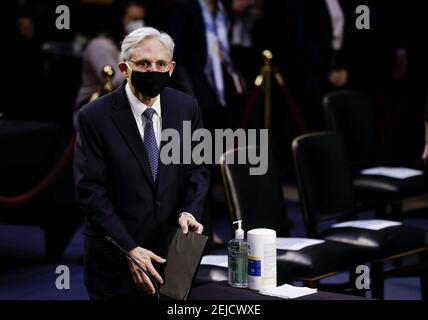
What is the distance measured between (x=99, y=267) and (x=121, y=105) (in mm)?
550

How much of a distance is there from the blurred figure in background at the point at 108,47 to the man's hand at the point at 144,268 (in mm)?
3099

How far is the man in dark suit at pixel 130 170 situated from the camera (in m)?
3.38

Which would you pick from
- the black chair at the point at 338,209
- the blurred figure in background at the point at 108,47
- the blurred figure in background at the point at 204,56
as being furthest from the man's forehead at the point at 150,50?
the blurred figure in background at the point at 108,47

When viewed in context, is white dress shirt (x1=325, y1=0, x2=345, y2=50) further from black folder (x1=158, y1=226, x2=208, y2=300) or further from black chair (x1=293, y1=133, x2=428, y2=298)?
black folder (x1=158, y1=226, x2=208, y2=300)

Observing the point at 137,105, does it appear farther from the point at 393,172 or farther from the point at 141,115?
the point at 393,172

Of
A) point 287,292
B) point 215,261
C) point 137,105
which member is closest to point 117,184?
point 137,105

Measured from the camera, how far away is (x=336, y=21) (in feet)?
23.9

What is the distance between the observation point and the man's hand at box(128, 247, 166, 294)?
10.6 ft

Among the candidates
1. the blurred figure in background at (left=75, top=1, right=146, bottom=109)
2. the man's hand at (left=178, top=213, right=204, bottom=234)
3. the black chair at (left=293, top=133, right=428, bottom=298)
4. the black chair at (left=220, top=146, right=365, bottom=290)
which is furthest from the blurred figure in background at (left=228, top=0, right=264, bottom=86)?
the man's hand at (left=178, top=213, right=204, bottom=234)

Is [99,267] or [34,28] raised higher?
[34,28]

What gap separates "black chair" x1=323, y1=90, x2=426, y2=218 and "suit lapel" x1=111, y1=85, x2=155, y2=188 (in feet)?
8.64
